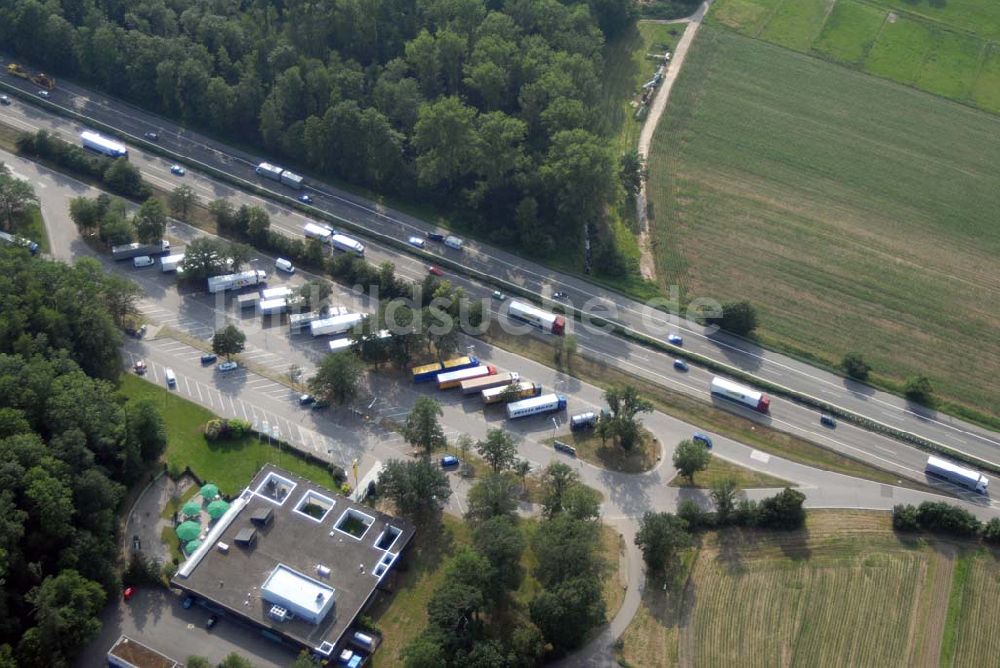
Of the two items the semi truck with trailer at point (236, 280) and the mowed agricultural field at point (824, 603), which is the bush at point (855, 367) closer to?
the mowed agricultural field at point (824, 603)

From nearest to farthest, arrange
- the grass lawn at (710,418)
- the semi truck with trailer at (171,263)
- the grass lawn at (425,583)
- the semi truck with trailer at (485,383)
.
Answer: the grass lawn at (425,583) < the grass lawn at (710,418) < the semi truck with trailer at (485,383) < the semi truck with trailer at (171,263)

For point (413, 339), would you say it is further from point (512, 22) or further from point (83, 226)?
point (512, 22)

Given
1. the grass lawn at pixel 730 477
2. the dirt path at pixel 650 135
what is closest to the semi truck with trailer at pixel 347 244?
the dirt path at pixel 650 135

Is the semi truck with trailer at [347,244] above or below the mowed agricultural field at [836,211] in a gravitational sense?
below

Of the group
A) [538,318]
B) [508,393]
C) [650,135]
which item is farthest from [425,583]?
[650,135]

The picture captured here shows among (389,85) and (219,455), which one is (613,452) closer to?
(219,455)

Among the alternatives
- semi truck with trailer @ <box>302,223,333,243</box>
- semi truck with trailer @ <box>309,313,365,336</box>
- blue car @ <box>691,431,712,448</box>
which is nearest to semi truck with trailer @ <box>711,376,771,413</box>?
blue car @ <box>691,431,712,448</box>
